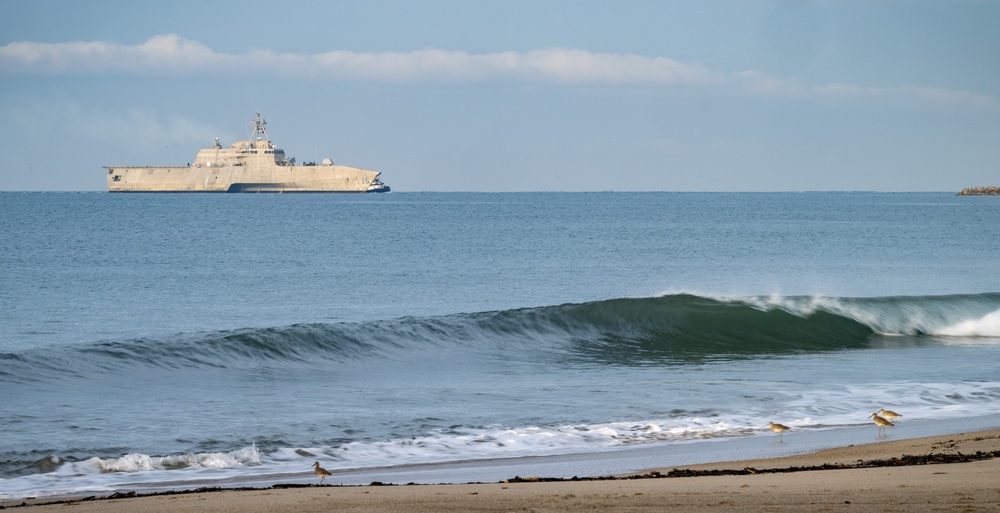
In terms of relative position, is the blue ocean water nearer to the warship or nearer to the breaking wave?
the breaking wave

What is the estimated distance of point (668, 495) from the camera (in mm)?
6656

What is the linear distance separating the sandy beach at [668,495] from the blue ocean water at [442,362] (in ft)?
4.18

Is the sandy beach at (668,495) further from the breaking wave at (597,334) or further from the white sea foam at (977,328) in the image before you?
the white sea foam at (977,328)

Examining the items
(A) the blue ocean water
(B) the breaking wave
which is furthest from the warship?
(B) the breaking wave

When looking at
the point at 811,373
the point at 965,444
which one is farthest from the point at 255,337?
the point at 965,444

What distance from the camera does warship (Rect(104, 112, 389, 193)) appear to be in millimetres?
169000

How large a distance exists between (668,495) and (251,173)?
169068 millimetres

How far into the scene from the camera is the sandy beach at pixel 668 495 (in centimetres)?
627

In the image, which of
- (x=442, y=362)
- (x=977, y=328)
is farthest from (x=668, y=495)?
(x=977, y=328)

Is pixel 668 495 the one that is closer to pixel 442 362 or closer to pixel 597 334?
pixel 442 362

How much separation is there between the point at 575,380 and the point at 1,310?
14.5m

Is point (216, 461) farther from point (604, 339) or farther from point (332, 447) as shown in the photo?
point (604, 339)

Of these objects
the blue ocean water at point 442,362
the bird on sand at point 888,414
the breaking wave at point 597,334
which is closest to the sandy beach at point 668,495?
the blue ocean water at point 442,362

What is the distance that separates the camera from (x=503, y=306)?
2472 centimetres
